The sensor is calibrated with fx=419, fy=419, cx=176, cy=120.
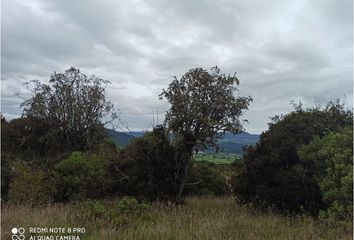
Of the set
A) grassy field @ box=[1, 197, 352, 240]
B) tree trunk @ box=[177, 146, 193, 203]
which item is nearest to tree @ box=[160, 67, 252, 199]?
tree trunk @ box=[177, 146, 193, 203]

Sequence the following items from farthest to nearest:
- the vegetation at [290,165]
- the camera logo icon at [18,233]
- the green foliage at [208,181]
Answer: the green foliage at [208,181], the vegetation at [290,165], the camera logo icon at [18,233]

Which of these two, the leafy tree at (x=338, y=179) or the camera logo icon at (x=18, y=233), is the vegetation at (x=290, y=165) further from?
the camera logo icon at (x=18, y=233)

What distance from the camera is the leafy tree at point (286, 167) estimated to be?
1186 cm

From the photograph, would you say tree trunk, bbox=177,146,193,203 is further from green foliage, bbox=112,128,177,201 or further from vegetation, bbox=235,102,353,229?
vegetation, bbox=235,102,353,229

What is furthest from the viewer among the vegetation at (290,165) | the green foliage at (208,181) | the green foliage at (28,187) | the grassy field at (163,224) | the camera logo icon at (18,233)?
the green foliage at (208,181)

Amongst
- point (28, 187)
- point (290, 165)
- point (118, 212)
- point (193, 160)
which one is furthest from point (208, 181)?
point (118, 212)

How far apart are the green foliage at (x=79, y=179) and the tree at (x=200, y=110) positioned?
2.66 metres

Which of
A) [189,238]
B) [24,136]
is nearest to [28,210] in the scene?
[189,238]

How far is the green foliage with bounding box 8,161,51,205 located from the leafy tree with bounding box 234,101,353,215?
244 inches

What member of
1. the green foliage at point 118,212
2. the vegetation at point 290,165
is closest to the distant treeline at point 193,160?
the vegetation at point 290,165

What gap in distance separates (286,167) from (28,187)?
7.77 m

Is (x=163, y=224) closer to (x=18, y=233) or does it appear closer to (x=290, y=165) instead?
(x=18, y=233)

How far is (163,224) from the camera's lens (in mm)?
9383

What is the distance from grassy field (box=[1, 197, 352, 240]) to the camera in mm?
8422
